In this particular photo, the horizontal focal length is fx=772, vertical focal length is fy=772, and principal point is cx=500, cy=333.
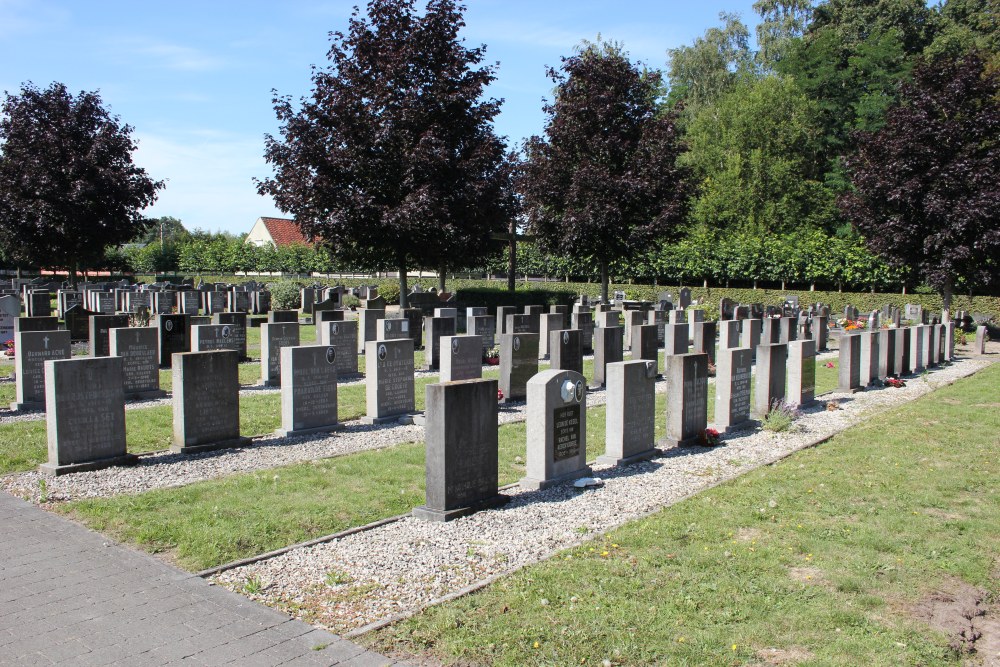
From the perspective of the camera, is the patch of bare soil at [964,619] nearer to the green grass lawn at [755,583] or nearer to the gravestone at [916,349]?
the green grass lawn at [755,583]

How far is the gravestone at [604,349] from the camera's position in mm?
15477

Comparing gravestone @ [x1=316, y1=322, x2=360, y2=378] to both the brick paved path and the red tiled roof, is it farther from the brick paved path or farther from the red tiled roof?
the red tiled roof

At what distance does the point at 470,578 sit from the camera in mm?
5957

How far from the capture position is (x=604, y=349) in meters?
15.6

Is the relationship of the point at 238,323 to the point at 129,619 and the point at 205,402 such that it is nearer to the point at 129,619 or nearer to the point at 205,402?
the point at 205,402

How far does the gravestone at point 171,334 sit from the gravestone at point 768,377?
12700 mm

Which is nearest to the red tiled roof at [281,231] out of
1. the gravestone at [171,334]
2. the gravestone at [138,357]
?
the gravestone at [171,334]

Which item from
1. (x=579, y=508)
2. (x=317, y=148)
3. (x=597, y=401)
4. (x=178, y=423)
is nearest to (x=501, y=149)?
(x=317, y=148)

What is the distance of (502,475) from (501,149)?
19602 millimetres

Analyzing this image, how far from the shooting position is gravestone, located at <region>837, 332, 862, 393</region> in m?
15.5

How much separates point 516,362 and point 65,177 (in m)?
20.8

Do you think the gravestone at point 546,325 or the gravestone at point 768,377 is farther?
the gravestone at point 546,325

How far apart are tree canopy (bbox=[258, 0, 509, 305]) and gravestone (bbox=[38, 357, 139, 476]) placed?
16.1 m

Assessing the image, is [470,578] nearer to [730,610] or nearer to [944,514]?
[730,610]
